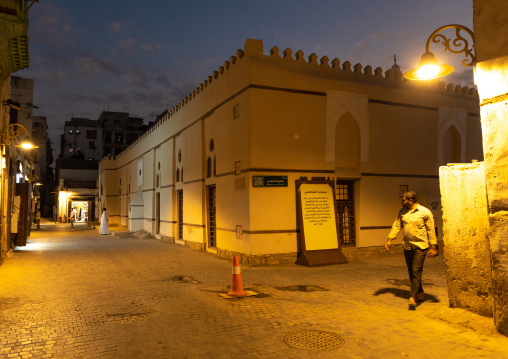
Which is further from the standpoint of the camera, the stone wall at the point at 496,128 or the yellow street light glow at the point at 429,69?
the yellow street light glow at the point at 429,69

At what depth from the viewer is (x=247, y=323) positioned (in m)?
6.14

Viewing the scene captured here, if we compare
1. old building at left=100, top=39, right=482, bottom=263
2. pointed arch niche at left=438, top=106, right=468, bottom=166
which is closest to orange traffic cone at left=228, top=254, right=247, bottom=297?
old building at left=100, top=39, right=482, bottom=263

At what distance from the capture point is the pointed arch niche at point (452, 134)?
51.8 feet

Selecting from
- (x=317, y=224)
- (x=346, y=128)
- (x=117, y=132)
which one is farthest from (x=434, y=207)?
(x=117, y=132)

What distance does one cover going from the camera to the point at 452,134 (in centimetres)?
1627

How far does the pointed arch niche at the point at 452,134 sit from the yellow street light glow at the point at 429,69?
10769 millimetres

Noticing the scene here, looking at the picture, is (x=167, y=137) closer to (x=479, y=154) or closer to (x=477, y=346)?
(x=479, y=154)

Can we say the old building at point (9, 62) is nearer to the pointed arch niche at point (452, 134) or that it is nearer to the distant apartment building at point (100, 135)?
the pointed arch niche at point (452, 134)

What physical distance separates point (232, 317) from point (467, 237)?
4.02 metres

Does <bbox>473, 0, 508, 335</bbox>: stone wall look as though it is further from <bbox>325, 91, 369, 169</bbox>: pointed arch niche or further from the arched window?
the arched window

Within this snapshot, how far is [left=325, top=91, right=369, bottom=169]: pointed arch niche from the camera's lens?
1343cm

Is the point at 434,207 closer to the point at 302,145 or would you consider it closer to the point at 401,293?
the point at 302,145

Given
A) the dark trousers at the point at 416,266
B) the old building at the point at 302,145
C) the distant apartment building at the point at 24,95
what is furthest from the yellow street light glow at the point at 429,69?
the distant apartment building at the point at 24,95

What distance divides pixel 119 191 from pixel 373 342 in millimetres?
34163
